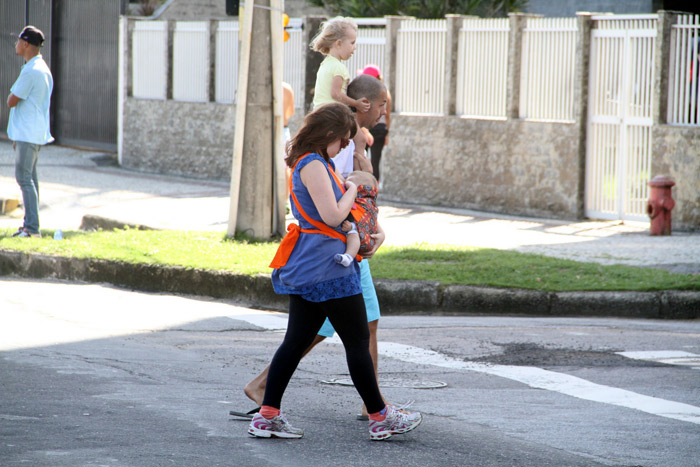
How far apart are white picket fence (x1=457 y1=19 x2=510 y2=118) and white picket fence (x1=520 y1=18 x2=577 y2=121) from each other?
0.34 metres

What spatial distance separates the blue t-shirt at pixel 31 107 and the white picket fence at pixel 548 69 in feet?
20.9

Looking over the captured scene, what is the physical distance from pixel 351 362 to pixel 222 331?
2.91 meters

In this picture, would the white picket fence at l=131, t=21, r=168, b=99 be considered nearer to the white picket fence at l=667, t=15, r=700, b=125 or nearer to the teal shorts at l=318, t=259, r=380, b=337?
the white picket fence at l=667, t=15, r=700, b=125

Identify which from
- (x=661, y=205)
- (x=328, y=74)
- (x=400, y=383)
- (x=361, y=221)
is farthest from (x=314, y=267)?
(x=661, y=205)

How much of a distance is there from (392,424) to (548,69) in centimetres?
986

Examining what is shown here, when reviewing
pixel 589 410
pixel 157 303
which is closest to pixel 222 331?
pixel 157 303

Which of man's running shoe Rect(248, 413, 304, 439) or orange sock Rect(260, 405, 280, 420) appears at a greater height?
orange sock Rect(260, 405, 280, 420)

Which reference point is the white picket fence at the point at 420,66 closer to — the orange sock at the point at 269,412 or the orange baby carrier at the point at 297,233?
the orange baby carrier at the point at 297,233

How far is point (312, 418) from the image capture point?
510 cm

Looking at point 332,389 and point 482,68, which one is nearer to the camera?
point 332,389

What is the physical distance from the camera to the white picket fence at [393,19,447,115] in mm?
15188

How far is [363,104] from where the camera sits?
17.6 ft

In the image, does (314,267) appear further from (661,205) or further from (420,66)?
(420,66)

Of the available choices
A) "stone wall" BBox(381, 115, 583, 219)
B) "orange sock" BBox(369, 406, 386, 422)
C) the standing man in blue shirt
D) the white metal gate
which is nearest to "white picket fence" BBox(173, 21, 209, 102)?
"stone wall" BBox(381, 115, 583, 219)
